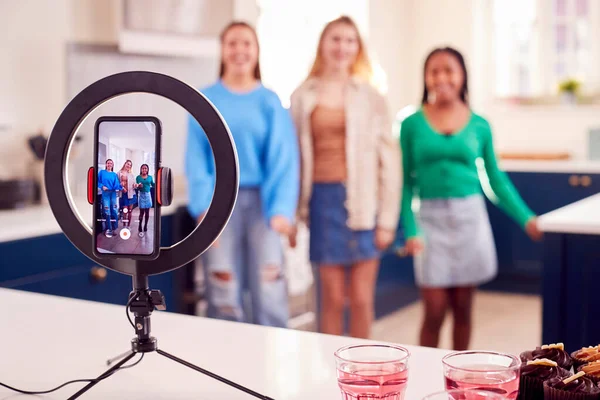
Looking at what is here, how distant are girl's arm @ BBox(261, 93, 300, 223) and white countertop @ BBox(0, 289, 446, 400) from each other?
4.37 feet

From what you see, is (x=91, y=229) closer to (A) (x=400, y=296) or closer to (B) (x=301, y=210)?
(B) (x=301, y=210)

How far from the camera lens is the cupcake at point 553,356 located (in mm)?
814

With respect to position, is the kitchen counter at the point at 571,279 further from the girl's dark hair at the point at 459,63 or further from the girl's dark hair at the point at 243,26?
the girl's dark hair at the point at 243,26

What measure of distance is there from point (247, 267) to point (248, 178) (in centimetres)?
33

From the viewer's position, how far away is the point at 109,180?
2.73 ft

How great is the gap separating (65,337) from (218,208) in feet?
1.48

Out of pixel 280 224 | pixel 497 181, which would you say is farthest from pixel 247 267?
pixel 497 181

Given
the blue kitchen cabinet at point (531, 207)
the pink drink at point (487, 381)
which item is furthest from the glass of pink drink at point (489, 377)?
the blue kitchen cabinet at point (531, 207)

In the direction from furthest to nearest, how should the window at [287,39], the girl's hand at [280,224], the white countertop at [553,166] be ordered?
the white countertop at [553,166], the window at [287,39], the girl's hand at [280,224]

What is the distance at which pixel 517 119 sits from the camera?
207 inches

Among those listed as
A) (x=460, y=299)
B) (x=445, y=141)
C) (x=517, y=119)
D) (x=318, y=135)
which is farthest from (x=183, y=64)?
(x=517, y=119)

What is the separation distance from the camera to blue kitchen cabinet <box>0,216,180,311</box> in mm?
2455

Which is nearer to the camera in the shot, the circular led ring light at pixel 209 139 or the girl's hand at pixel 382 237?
the circular led ring light at pixel 209 139

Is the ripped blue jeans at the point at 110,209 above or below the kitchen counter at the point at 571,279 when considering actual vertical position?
above
